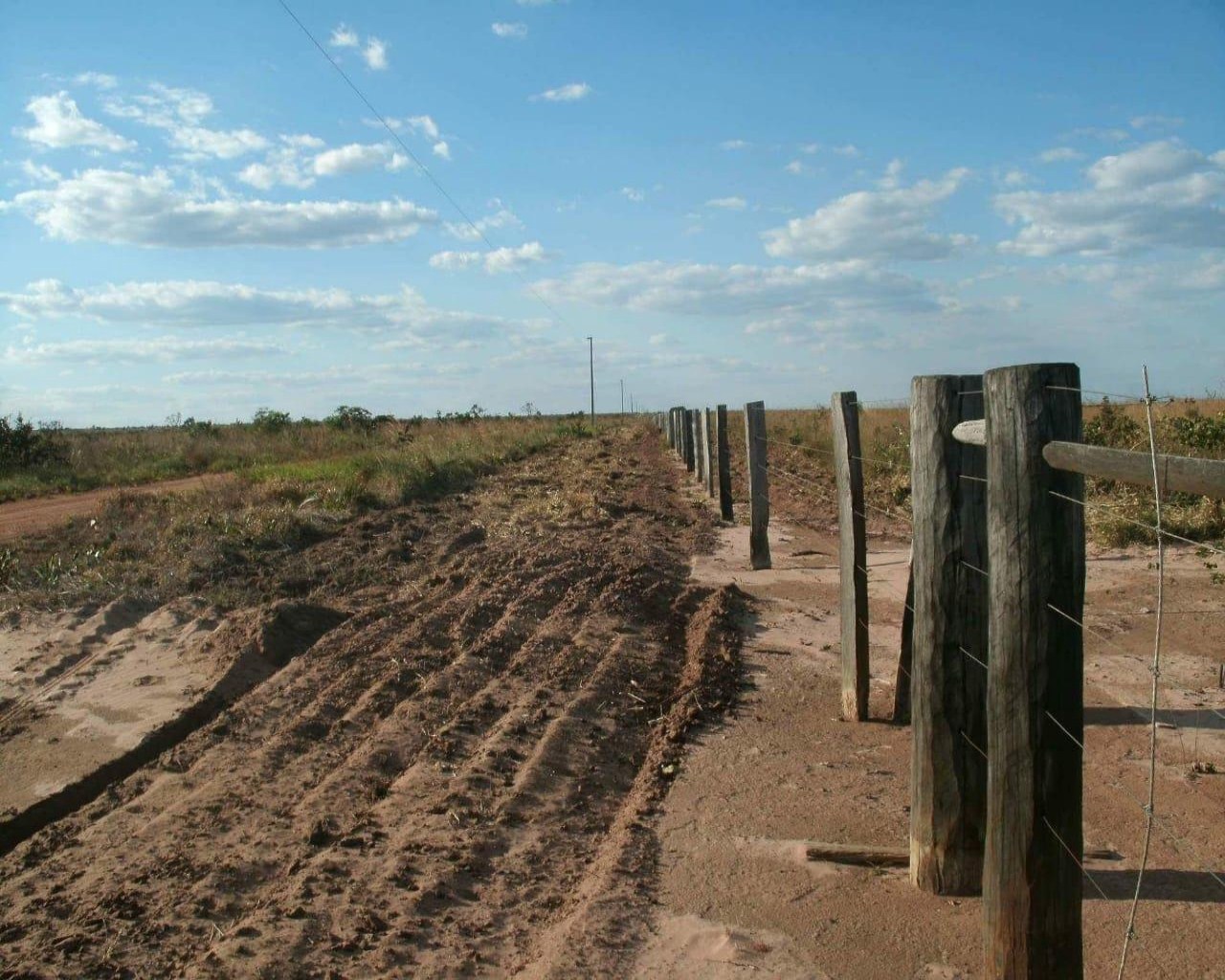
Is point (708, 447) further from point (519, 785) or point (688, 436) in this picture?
point (519, 785)

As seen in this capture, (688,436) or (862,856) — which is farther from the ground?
(688,436)

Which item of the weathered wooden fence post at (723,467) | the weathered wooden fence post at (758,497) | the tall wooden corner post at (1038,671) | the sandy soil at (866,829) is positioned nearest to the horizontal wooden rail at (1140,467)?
the tall wooden corner post at (1038,671)

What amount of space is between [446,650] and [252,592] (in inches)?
104

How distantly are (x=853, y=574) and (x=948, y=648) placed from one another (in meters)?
1.98

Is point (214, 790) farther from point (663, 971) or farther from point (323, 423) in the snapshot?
point (323, 423)

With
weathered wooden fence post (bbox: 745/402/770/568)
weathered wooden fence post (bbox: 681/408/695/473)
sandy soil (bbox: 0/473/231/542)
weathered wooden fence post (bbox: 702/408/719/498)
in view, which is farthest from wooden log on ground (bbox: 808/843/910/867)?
weathered wooden fence post (bbox: 681/408/695/473)

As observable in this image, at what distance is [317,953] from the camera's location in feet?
11.6

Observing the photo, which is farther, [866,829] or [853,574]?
[853,574]

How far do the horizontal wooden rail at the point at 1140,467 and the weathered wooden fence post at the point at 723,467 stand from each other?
11.2 metres

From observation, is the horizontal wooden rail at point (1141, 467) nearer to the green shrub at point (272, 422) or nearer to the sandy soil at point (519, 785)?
the sandy soil at point (519, 785)

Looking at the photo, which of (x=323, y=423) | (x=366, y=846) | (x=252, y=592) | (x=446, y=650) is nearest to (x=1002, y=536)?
(x=366, y=846)

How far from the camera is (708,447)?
17156 millimetres

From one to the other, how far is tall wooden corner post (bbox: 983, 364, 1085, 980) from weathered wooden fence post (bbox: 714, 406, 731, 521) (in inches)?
434

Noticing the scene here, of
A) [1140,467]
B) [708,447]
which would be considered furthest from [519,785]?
[708,447]
